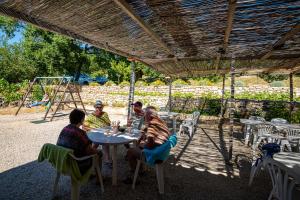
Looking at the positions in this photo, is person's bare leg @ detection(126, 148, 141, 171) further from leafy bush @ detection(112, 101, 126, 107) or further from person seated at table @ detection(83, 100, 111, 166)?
leafy bush @ detection(112, 101, 126, 107)

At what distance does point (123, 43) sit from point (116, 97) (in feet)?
39.9

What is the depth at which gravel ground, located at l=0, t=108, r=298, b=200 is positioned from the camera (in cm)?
336

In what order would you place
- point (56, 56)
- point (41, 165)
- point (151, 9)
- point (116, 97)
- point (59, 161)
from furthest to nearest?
point (56, 56)
point (116, 97)
point (41, 165)
point (151, 9)
point (59, 161)

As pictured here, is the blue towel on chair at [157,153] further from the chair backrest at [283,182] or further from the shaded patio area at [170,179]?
the chair backrest at [283,182]

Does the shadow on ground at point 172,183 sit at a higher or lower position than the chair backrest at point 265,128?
lower

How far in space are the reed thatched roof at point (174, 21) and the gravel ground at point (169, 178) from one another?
2685 mm

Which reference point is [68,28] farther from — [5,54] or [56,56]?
[5,54]

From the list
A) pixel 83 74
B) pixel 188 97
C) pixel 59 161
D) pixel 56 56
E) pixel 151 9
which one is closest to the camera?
pixel 59 161

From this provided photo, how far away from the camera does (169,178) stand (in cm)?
399

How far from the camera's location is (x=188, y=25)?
11.3 ft

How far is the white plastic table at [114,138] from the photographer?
136 inches

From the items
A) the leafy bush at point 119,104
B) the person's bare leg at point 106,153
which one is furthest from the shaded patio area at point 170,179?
the leafy bush at point 119,104

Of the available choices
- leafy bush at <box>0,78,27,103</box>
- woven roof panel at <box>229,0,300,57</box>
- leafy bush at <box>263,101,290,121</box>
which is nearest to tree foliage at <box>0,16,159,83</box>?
leafy bush at <box>0,78,27,103</box>

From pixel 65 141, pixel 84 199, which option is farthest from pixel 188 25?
pixel 84 199
